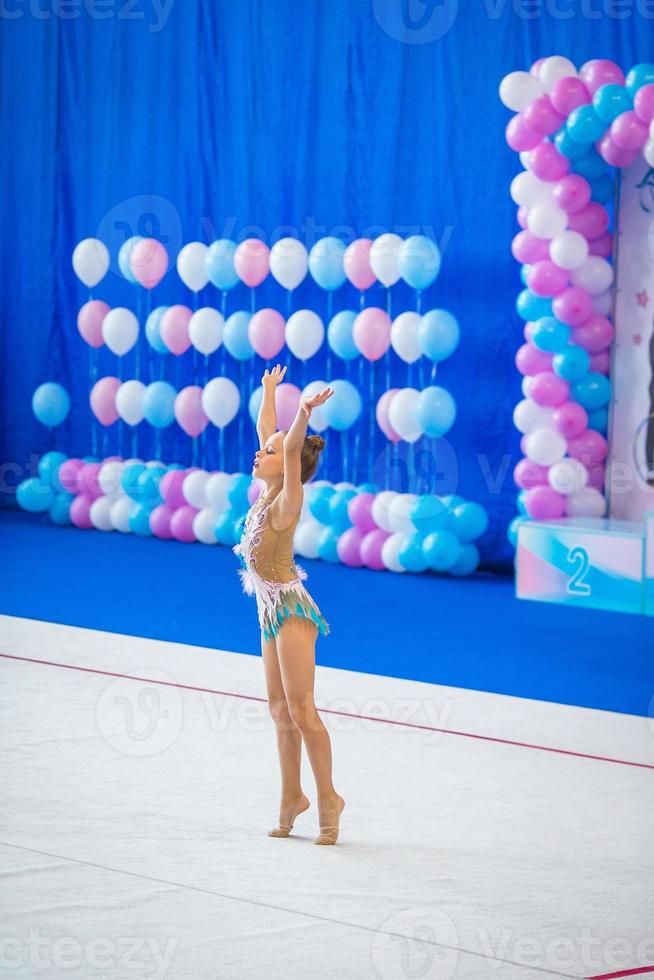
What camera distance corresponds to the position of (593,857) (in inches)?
137

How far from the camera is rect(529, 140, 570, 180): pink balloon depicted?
7.15 meters

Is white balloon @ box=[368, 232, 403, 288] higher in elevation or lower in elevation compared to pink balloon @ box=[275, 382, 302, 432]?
higher

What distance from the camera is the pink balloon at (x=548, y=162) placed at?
715 cm

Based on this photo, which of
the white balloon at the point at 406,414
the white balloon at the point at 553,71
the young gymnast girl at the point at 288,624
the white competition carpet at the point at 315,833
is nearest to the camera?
the white competition carpet at the point at 315,833

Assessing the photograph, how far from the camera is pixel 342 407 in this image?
27.1 ft

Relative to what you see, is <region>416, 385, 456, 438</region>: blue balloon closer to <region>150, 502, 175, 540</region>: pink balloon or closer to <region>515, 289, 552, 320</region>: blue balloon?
<region>515, 289, 552, 320</region>: blue balloon

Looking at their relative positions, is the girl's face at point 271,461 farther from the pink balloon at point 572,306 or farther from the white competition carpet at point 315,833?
the pink balloon at point 572,306

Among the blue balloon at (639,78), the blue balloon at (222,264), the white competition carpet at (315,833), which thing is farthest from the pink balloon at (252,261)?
the white competition carpet at (315,833)

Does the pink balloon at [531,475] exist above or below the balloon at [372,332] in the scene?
Answer: below

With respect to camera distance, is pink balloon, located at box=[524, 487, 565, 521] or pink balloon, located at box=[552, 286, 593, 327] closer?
pink balloon, located at box=[552, 286, 593, 327]

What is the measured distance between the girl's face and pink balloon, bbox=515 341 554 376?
3970 mm

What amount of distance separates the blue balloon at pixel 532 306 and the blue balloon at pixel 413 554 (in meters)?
1.44

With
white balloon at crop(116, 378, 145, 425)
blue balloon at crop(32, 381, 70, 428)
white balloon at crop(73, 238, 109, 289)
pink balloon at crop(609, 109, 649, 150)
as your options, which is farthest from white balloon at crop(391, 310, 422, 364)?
blue balloon at crop(32, 381, 70, 428)

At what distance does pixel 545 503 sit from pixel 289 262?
2.29m
